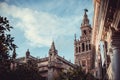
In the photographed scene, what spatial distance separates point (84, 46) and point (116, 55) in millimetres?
48226

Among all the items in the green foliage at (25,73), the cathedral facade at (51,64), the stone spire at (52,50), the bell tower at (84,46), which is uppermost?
the bell tower at (84,46)

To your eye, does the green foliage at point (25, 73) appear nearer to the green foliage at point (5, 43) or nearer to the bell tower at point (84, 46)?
the green foliage at point (5, 43)

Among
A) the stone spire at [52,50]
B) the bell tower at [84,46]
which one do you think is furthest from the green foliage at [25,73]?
the bell tower at [84,46]

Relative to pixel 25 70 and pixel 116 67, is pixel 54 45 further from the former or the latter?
pixel 116 67

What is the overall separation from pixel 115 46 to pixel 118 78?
1960 mm

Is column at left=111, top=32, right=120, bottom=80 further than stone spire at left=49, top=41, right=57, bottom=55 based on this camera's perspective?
No

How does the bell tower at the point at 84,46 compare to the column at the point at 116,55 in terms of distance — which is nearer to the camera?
the column at the point at 116,55

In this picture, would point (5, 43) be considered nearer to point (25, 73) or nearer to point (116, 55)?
point (116, 55)

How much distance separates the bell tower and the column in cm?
4576

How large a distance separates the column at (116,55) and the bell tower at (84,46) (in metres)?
45.8

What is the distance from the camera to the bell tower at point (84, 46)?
62.6m

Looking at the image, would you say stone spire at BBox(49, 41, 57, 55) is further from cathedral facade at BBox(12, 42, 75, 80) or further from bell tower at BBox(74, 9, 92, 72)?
bell tower at BBox(74, 9, 92, 72)

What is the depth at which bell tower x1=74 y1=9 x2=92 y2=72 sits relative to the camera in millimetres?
62625

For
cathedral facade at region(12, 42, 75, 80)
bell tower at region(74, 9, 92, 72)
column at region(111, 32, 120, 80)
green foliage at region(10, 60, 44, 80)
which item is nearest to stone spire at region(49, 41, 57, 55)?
cathedral facade at region(12, 42, 75, 80)
